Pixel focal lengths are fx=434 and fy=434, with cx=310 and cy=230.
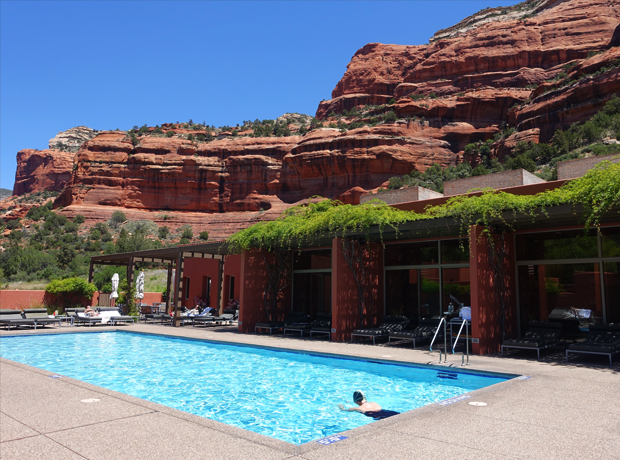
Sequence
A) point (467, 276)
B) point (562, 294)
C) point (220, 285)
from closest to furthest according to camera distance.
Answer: point (562, 294), point (467, 276), point (220, 285)

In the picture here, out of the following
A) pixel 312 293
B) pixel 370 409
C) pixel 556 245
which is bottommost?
pixel 370 409

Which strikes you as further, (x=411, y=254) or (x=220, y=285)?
(x=220, y=285)

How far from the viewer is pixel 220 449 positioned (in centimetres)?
324

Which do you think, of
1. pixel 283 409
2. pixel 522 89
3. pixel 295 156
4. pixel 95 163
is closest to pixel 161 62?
pixel 295 156

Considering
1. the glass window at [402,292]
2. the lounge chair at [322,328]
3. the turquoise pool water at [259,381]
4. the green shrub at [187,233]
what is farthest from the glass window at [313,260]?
the green shrub at [187,233]

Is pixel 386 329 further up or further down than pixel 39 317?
further up

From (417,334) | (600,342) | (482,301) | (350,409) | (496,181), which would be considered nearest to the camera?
(350,409)

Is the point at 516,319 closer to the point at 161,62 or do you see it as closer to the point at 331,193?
the point at 161,62

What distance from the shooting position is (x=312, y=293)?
1480 centimetres

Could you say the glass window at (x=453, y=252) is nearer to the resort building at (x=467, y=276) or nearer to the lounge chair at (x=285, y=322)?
the resort building at (x=467, y=276)

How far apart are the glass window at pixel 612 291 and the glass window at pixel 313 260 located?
7585 millimetres

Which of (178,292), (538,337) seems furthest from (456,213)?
(178,292)

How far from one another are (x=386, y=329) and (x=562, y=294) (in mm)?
4148

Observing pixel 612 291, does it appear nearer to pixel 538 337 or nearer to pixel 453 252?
pixel 538 337
